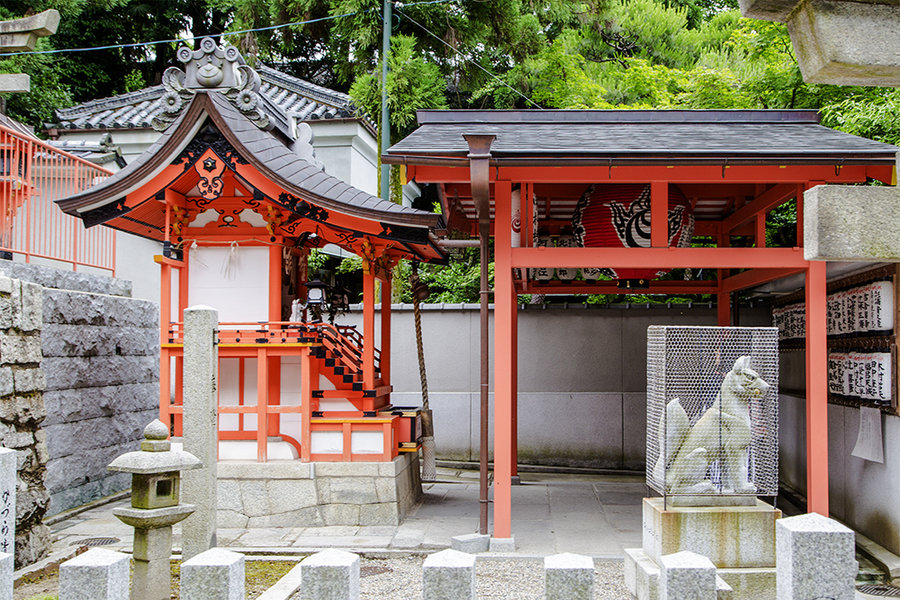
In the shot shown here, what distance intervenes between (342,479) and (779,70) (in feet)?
28.6

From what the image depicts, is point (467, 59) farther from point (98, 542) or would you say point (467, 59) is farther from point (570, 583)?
point (570, 583)

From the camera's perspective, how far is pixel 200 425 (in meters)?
6.35

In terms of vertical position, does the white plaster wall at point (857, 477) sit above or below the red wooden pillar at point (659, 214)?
below

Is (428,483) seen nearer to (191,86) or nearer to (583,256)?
(583,256)

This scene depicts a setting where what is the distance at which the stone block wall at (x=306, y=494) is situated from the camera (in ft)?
28.8

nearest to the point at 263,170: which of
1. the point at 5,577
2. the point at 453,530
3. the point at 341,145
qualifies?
the point at 453,530

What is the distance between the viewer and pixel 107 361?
34.8 feet

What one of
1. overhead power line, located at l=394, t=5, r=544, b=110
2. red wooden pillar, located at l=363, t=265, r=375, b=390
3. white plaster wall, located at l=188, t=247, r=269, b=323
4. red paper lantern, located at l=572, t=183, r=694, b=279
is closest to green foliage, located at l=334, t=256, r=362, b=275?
overhead power line, located at l=394, t=5, r=544, b=110

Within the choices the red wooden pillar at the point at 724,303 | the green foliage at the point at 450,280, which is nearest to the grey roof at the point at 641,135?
the red wooden pillar at the point at 724,303

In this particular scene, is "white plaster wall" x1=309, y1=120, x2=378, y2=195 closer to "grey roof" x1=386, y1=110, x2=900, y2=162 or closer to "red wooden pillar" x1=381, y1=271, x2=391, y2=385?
"red wooden pillar" x1=381, y1=271, x2=391, y2=385

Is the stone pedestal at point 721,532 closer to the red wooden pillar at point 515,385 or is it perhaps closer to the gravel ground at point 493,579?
the gravel ground at point 493,579

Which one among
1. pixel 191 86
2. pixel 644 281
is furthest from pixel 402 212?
pixel 644 281

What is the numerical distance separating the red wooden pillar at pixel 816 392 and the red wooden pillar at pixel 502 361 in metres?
3.04

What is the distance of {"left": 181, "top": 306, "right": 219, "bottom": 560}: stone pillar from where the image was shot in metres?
6.29
